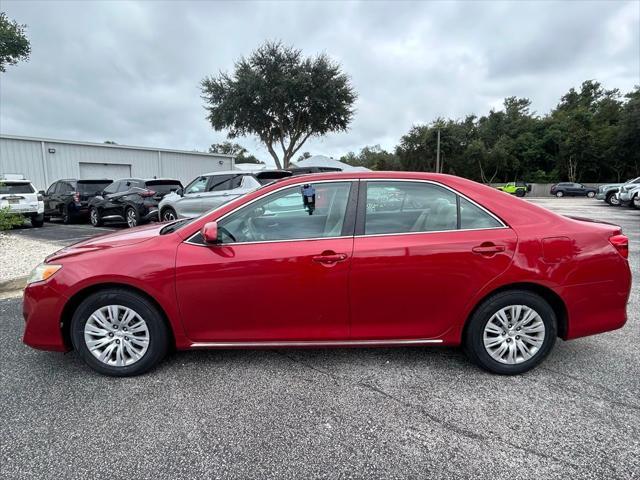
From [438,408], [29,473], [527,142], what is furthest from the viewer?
[527,142]

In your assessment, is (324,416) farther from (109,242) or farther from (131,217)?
(131,217)

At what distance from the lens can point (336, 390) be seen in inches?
112

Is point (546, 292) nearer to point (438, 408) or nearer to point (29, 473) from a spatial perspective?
point (438, 408)

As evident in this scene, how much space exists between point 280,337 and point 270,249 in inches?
26.9

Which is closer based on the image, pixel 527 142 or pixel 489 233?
pixel 489 233

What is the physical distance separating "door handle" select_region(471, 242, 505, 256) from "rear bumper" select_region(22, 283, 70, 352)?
10.1ft

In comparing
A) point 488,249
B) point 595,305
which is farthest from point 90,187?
point 595,305

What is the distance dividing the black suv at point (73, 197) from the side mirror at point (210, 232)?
510 inches

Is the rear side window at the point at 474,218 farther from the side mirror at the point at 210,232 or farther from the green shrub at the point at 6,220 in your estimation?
the green shrub at the point at 6,220

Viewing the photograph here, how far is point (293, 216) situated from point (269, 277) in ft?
1.74

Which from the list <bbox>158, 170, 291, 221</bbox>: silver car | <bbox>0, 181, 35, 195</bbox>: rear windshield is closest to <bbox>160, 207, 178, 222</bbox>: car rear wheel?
<bbox>158, 170, 291, 221</bbox>: silver car

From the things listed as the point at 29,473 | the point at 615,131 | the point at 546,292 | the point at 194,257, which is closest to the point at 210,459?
the point at 29,473

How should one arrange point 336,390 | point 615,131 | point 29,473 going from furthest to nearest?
point 615,131 < point 336,390 < point 29,473

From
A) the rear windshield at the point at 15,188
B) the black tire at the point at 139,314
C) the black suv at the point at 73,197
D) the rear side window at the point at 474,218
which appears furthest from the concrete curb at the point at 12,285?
the black suv at the point at 73,197
